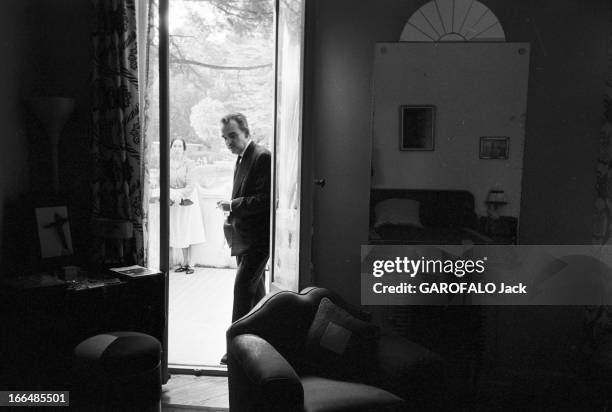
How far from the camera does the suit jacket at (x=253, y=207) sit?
106 inches

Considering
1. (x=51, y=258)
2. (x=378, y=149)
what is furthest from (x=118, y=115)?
(x=378, y=149)

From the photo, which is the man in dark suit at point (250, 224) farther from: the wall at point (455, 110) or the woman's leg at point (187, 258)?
the woman's leg at point (187, 258)

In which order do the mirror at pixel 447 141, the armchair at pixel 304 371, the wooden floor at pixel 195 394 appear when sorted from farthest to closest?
the mirror at pixel 447 141, the wooden floor at pixel 195 394, the armchair at pixel 304 371

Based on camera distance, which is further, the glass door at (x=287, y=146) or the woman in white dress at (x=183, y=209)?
the woman in white dress at (x=183, y=209)

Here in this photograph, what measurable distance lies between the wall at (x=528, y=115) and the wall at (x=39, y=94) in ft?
3.82

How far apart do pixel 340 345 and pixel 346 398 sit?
0.82 ft

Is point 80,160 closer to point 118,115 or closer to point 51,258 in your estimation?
point 118,115

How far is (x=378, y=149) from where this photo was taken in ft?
8.43

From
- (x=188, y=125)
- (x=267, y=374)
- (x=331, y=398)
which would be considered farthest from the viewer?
(x=188, y=125)

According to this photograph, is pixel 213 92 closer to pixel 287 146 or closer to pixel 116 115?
pixel 116 115

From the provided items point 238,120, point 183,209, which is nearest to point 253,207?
point 238,120

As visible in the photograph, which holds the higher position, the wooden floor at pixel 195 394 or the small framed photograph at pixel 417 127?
the small framed photograph at pixel 417 127

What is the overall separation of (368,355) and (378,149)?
1072 millimetres

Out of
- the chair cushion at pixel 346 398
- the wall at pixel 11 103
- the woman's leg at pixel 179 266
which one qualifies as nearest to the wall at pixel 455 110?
the chair cushion at pixel 346 398
